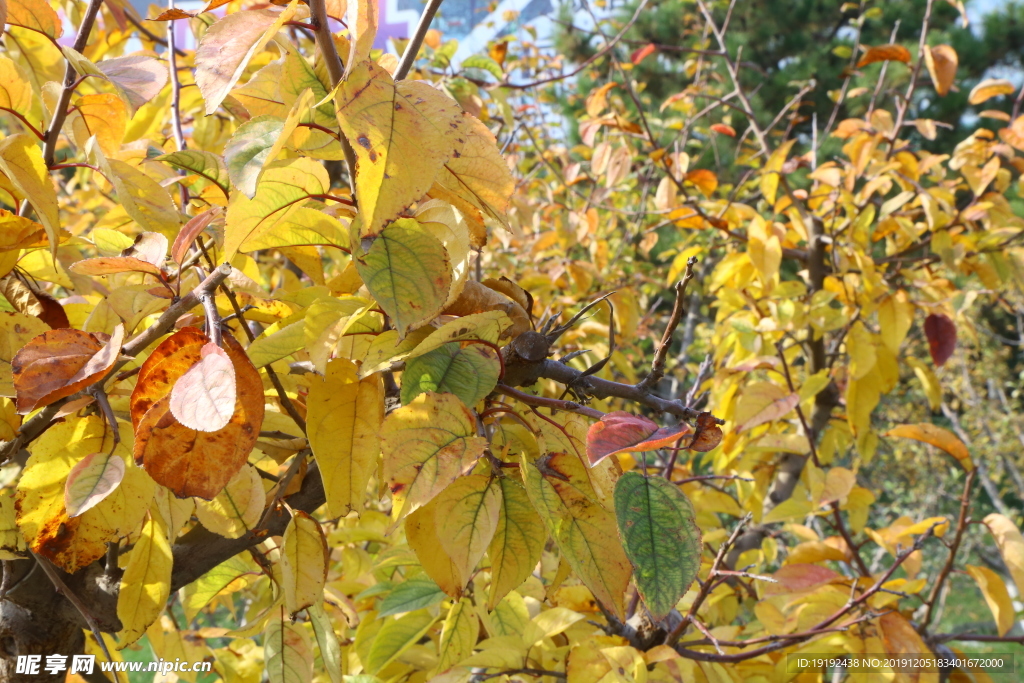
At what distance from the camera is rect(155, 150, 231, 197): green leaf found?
536 millimetres

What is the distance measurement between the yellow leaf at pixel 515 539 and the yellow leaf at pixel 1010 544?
0.76 meters

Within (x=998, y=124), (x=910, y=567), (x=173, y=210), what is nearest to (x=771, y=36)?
(x=998, y=124)

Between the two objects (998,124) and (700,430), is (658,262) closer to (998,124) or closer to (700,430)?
(998,124)

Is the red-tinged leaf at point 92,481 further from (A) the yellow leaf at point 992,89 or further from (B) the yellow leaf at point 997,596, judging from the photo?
(A) the yellow leaf at point 992,89

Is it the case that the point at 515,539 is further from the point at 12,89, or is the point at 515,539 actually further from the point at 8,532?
the point at 12,89

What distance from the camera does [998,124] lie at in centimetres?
655

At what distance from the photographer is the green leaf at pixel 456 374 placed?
18.7 inches

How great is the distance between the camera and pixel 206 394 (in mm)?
368

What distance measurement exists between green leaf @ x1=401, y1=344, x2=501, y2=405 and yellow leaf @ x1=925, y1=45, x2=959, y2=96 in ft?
5.78

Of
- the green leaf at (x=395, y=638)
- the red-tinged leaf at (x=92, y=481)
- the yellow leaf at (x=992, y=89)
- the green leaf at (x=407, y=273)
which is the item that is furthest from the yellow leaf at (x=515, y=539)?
the yellow leaf at (x=992, y=89)

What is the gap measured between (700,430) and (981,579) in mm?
843

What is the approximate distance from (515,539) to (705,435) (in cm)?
15

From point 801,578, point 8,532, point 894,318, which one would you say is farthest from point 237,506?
point 894,318

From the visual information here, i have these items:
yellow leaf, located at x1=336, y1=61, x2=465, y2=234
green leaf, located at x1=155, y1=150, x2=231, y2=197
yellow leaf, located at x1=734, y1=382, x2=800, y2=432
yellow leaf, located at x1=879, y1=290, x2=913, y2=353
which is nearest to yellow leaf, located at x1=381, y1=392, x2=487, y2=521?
yellow leaf, located at x1=336, y1=61, x2=465, y2=234
